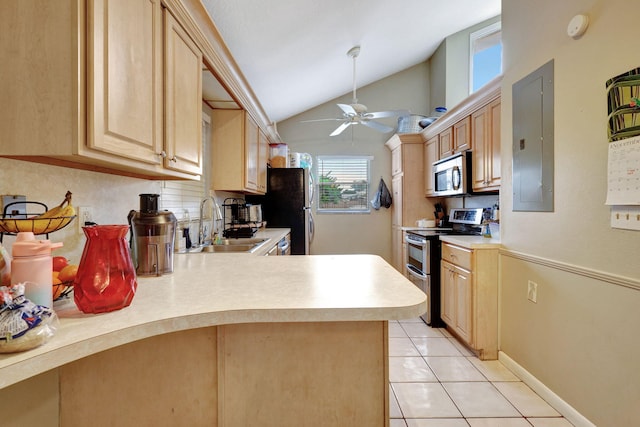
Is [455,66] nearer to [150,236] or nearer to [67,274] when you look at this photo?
[150,236]

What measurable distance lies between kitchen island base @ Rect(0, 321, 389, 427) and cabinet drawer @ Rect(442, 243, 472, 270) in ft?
5.90

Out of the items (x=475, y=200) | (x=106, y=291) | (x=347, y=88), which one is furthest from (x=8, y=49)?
(x=347, y=88)

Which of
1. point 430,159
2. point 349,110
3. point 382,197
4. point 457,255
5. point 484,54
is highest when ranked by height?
point 484,54

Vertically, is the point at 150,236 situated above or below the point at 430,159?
below

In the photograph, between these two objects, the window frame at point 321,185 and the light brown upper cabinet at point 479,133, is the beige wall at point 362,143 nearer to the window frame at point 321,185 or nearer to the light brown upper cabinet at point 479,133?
the window frame at point 321,185

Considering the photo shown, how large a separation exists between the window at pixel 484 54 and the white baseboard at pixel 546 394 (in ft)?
11.5

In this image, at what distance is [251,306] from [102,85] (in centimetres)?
85

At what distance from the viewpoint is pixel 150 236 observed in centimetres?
125

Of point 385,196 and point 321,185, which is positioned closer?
point 385,196

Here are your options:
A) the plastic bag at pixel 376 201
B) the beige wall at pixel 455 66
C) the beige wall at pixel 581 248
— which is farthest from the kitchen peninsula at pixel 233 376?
the beige wall at pixel 455 66

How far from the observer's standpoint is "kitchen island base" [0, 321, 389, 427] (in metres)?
0.94

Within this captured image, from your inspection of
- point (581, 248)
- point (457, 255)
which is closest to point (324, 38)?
point (457, 255)

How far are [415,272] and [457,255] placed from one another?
799mm

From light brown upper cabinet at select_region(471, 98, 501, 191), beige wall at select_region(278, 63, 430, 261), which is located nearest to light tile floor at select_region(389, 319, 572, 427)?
light brown upper cabinet at select_region(471, 98, 501, 191)
